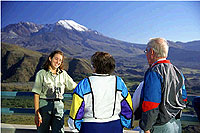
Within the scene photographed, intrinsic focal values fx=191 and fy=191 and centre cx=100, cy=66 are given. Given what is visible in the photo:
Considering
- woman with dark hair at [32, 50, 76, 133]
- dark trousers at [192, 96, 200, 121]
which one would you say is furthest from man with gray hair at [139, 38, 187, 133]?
woman with dark hair at [32, 50, 76, 133]

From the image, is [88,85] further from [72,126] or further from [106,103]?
[72,126]

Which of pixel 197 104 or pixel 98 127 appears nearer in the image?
pixel 98 127

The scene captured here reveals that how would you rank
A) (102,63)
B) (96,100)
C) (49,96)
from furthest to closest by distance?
(49,96), (102,63), (96,100)

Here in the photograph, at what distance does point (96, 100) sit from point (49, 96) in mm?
942

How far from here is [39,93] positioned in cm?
243

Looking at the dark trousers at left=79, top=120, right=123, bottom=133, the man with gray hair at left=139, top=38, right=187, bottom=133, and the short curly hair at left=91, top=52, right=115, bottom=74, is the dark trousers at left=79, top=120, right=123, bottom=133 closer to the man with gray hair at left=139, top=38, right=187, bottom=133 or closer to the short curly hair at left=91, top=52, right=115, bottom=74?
the man with gray hair at left=139, top=38, right=187, bottom=133

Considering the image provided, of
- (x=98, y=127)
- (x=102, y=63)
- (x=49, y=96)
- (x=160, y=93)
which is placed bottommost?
(x=98, y=127)

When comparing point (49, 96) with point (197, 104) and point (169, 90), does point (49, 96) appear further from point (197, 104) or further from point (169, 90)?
point (197, 104)

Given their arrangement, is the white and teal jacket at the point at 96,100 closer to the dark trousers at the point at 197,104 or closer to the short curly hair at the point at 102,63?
the short curly hair at the point at 102,63

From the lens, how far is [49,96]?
247 centimetres

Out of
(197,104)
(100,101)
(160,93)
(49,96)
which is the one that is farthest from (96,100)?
(197,104)

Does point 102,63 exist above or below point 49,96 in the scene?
above

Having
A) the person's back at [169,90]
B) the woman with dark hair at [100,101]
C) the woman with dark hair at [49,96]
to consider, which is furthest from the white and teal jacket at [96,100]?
the woman with dark hair at [49,96]

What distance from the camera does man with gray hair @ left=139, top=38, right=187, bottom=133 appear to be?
1750mm
